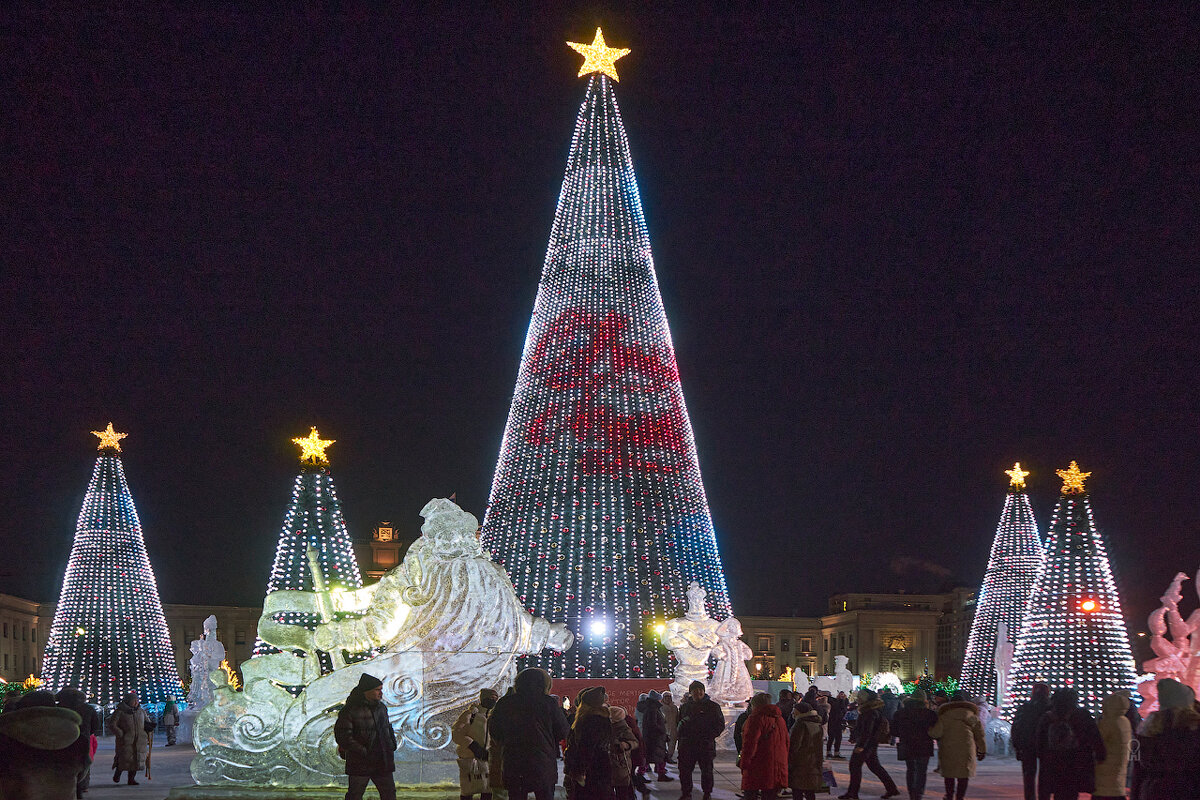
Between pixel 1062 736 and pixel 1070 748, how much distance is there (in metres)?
0.09

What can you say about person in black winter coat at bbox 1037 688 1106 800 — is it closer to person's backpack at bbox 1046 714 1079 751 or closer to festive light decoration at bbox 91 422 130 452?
person's backpack at bbox 1046 714 1079 751

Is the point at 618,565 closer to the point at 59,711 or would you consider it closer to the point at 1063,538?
the point at 1063,538

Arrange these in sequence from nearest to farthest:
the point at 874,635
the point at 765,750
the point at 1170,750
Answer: the point at 1170,750 → the point at 765,750 → the point at 874,635

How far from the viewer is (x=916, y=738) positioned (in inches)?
411

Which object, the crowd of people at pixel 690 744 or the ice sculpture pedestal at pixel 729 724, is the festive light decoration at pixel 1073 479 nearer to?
the ice sculpture pedestal at pixel 729 724

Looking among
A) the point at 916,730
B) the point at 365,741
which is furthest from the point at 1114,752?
the point at 365,741

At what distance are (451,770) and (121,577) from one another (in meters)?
23.1

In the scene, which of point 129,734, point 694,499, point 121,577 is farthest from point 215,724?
point 121,577

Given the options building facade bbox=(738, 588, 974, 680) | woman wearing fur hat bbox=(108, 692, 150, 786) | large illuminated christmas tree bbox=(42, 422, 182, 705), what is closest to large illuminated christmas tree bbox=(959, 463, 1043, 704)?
large illuminated christmas tree bbox=(42, 422, 182, 705)

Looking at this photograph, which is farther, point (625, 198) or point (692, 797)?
point (625, 198)

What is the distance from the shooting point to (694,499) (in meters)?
23.8

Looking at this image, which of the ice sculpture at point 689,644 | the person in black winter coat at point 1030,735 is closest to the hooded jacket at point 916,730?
the person in black winter coat at point 1030,735

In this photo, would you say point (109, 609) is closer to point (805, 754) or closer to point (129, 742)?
point (129, 742)

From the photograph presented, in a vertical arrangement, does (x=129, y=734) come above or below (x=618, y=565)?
below
